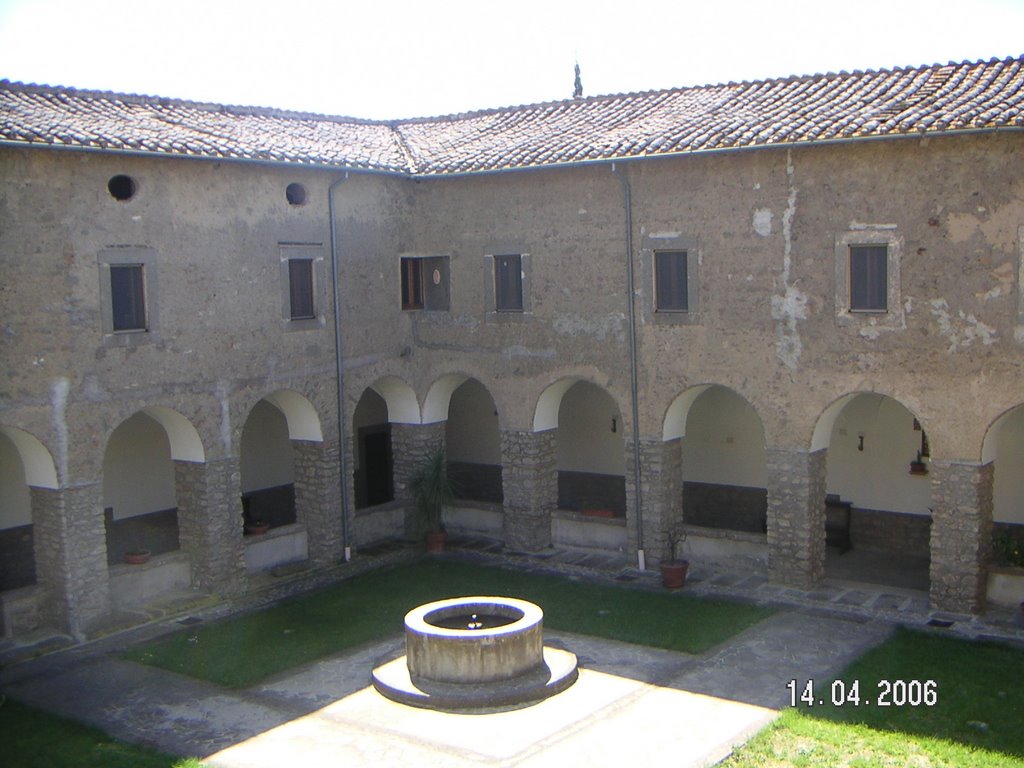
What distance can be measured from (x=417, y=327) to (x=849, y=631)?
31.4 feet

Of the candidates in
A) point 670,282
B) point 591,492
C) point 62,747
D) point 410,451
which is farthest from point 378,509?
point 62,747

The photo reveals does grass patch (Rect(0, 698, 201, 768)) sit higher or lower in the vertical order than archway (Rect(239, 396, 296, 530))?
lower

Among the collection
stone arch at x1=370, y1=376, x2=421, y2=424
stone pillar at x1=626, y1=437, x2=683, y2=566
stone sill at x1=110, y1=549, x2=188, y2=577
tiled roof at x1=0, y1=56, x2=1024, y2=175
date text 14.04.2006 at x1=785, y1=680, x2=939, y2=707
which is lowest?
date text 14.04.2006 at x1=785, y1=680, x2=939, y2=707

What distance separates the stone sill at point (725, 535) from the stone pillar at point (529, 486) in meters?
2.65

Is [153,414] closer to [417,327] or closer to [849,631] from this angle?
[417,327]

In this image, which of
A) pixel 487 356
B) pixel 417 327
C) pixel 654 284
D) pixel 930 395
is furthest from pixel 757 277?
pixel 417 327

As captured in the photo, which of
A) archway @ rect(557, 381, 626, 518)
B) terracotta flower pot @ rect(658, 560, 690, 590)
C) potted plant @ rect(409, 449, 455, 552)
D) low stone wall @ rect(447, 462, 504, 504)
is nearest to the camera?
terracotta flower pot @ rect(658, 560, 690, 590)

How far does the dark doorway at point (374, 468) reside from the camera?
24750mm

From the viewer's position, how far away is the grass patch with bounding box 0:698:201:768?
504 inches

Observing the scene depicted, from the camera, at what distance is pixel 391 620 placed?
17703 millimetres

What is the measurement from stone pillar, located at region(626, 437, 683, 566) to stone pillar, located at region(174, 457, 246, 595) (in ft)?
21.0

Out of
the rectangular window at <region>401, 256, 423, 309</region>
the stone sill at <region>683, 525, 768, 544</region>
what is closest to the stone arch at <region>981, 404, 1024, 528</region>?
the stone sill at <region>683, 525, 768, 544</region>

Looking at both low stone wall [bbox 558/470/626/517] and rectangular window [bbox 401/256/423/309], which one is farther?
low stone wall [bbox 558/470/626/517]

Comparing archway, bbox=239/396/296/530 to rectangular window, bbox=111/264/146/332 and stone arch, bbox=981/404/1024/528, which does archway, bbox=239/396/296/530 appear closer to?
rectangular window, bbox=111/264/146/332
